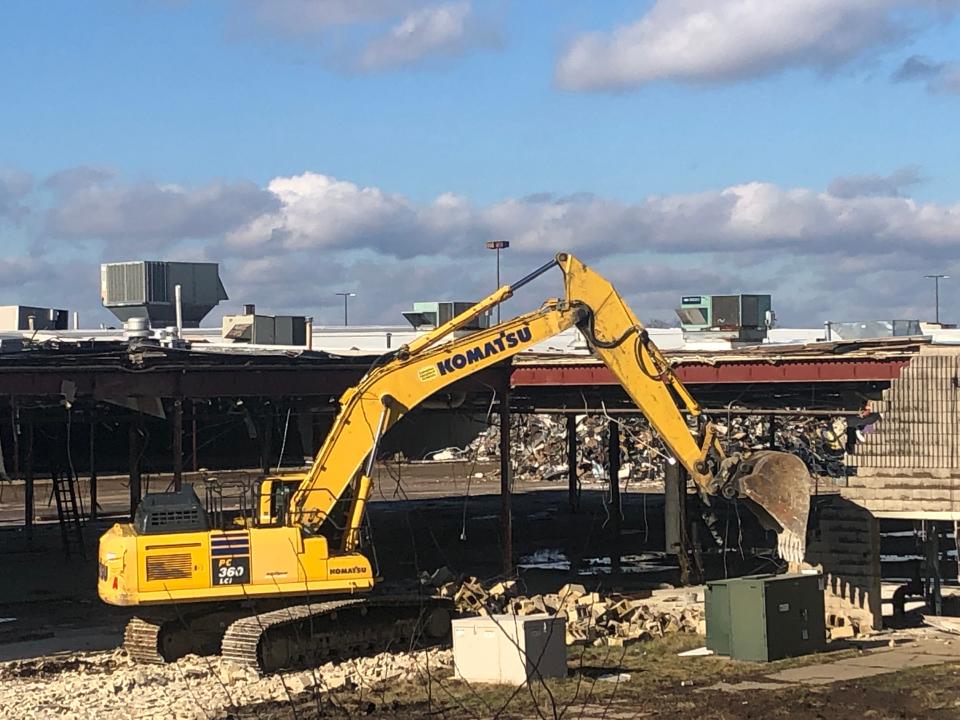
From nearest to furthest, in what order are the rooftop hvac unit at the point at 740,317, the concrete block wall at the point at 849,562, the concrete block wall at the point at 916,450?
1. the concrete block wall at the point at 916,450
2. the concrete block wall at the point at 849,562
3. the rooftop hvac unit at the point at 740,317

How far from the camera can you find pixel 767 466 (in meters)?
20.5

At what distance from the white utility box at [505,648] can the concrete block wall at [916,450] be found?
798 cm

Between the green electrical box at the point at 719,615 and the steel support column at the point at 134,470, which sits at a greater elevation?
the steel support column at the point at 134,470

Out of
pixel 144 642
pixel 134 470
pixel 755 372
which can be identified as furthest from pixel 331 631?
pixel 755 372

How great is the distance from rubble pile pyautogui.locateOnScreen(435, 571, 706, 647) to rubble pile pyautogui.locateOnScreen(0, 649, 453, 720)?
8.66 ft

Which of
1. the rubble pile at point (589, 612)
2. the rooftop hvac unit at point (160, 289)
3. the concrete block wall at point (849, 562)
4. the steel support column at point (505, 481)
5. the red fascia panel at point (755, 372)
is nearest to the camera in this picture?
the rubble pile at point (589, 612)

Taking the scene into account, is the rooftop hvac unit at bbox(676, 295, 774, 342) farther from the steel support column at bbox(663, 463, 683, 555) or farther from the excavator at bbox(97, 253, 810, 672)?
the excavator at bbox(97, 253, 810, 672)

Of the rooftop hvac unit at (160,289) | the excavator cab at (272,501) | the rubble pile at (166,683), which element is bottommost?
the rubble pile at (166,683)

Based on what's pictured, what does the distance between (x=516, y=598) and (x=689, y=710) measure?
29.2 ft

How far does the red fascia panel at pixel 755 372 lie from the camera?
29750 mm

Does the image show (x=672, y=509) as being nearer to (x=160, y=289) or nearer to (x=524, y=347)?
(x=524, y=347)

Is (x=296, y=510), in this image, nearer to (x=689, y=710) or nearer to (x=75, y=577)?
(x=689, y=710)

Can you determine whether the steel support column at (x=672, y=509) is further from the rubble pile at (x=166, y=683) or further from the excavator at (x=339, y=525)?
the rubble pile at (x=166, y=683)

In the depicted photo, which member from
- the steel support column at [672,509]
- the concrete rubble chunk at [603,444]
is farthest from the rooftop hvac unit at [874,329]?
the steel support column at [672,509]
